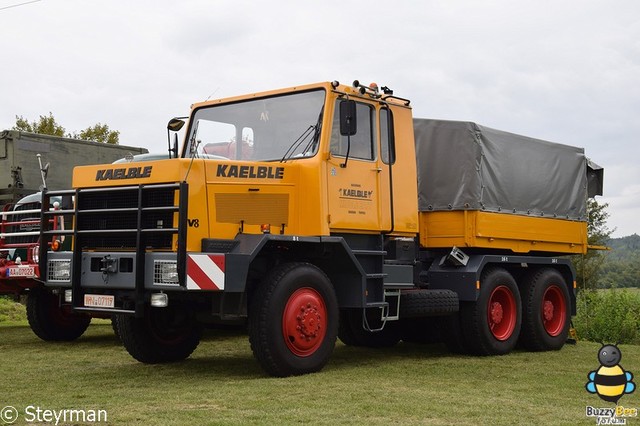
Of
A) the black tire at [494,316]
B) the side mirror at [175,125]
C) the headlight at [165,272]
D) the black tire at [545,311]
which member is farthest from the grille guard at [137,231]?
the black tire at [545,311]

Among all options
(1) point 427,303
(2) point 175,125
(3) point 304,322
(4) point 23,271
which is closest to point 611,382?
(3) point 304,322

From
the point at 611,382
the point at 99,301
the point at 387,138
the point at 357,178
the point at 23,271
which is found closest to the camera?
the point at 611,382

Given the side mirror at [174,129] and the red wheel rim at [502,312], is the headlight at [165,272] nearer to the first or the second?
the side mirror at [174,129]

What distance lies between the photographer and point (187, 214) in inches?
334

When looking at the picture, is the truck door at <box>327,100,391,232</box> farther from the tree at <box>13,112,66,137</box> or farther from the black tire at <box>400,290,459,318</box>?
the tree at <box>13,112,66,137</box>

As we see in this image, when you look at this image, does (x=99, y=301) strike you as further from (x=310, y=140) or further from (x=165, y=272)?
(x=310, y=140)

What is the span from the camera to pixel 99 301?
8883mm

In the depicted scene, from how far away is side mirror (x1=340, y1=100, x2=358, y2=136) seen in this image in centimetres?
940

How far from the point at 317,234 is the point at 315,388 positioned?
1915mm

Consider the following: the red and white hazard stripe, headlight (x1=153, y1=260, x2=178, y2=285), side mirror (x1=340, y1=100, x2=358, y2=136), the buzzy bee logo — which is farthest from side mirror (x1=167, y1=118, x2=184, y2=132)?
the buzzy bee logo

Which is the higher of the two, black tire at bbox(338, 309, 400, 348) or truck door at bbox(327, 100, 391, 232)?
truck door at bbox(327, 100, 391, 232)

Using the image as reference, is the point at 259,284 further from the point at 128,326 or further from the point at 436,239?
the point at 436,239

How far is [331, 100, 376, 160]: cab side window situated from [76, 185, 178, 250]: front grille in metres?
2.08

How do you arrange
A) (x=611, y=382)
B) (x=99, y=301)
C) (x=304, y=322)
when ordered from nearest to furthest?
(x=611, y=382) → (x=99, y=301) → (x=304, y=322)
